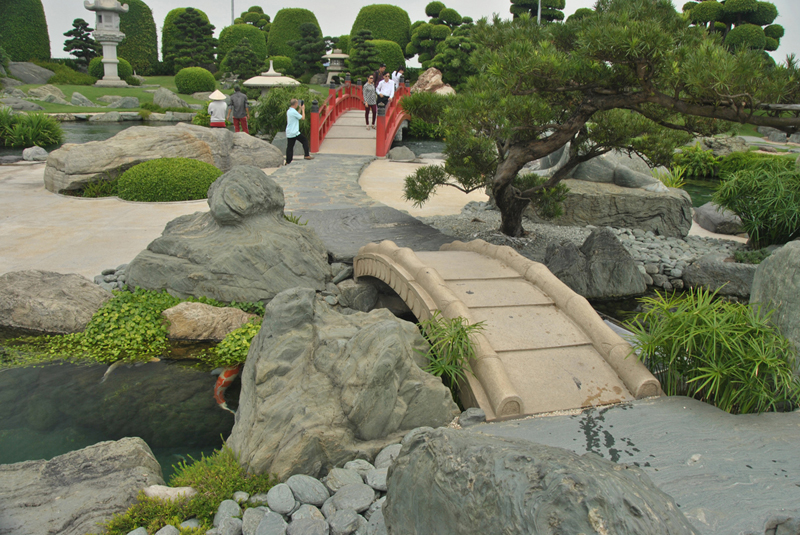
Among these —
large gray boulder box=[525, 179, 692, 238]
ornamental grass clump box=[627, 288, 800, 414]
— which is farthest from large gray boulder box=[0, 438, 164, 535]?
large gray boulder box=[525, 179, 692, 238]

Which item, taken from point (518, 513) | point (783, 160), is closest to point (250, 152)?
point (783, 160)

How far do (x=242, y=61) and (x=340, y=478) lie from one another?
34.2 metres

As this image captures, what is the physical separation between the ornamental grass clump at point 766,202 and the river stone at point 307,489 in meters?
7.55

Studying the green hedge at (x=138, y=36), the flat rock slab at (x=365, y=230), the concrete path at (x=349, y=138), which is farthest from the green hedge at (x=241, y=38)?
the flat rock slab at (x=365, y=230)

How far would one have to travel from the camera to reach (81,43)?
34.4 metres

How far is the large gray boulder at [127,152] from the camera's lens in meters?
10.3

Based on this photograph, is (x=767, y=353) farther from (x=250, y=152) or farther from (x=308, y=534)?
(x=250, y=152)

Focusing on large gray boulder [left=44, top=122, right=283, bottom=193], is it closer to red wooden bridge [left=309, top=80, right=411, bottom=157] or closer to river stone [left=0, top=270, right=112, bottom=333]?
red wooden bridge [left=309, top=80, right=411, bottom=157]

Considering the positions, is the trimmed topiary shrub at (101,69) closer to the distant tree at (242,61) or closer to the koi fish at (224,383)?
the distant tree at (242,61)

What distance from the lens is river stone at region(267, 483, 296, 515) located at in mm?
3035

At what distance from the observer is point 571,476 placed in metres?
1.76

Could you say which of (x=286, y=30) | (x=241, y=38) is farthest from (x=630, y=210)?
(x=286, y=30)

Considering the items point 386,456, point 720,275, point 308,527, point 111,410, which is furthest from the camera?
point 720,275

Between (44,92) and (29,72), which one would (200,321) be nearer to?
(44,92)
